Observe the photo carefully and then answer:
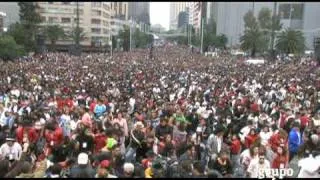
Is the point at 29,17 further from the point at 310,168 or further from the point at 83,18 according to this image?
the point at 310,168

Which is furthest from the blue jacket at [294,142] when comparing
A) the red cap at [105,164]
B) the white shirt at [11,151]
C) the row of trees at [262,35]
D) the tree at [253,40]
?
the tree at [253,40]

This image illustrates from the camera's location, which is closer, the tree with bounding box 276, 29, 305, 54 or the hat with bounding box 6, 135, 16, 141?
the hat with bounding box 6, 135, 16, 141

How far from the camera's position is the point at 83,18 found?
12006 cm

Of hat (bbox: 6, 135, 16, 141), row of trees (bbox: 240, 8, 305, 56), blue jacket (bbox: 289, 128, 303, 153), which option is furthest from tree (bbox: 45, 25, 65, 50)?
blue jacket (bbox: 289, 128, 303, 153)

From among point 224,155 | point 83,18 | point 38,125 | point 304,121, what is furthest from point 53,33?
point 224,155

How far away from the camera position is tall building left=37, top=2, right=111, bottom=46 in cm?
11600

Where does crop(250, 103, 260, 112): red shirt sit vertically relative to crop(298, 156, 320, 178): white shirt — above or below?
below

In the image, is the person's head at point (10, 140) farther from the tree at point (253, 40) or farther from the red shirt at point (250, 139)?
the tree at point (253, 40)

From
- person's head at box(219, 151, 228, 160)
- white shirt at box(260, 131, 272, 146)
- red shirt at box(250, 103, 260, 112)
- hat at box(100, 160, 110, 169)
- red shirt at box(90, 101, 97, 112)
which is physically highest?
hat at box(100, 160, 110, 169)

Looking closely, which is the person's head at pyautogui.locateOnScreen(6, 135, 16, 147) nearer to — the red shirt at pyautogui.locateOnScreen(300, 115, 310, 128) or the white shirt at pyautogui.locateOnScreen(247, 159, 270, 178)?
the white shirt at pyautogui.locateOnScreen(247, 159, 270, 178)

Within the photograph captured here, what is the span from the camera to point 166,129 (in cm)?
1270

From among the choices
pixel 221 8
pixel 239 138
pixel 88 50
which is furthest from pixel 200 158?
pixel 221 8

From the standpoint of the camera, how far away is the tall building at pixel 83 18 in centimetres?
11600

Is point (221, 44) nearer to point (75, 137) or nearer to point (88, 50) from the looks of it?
point (88, 50)
